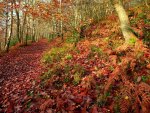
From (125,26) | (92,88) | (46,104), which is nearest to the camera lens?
(46,104)

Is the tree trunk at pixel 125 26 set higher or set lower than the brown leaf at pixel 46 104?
higher

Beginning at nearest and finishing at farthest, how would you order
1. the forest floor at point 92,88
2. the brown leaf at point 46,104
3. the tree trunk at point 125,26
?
1. the forest floor at point 92,88
2. the brown leaf at point 46,104
3. the tree trunk at point 125,26

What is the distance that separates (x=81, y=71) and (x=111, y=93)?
6.04ft

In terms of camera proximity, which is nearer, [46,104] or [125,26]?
[46,104]

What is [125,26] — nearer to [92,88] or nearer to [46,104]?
[92,88]

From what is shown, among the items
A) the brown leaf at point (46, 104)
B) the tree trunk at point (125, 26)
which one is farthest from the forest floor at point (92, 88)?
the tree trunk at point (125, 26)

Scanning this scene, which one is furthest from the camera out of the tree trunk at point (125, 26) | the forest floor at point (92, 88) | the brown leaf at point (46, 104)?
the tree trunk at point (125, 26)

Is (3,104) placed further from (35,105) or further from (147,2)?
(147,2)

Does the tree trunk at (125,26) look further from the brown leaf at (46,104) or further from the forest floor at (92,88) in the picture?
the brown leaf at (46,104)

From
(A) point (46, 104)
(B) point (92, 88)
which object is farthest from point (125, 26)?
(A) point (46, 104)

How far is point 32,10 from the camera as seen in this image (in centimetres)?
1952

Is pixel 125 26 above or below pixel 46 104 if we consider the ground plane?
above

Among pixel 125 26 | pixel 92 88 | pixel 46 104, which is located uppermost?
pixel 125 26

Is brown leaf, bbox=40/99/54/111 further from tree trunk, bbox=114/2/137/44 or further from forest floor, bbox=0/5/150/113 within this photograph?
tree trunk, bbox=114/2/137/44
